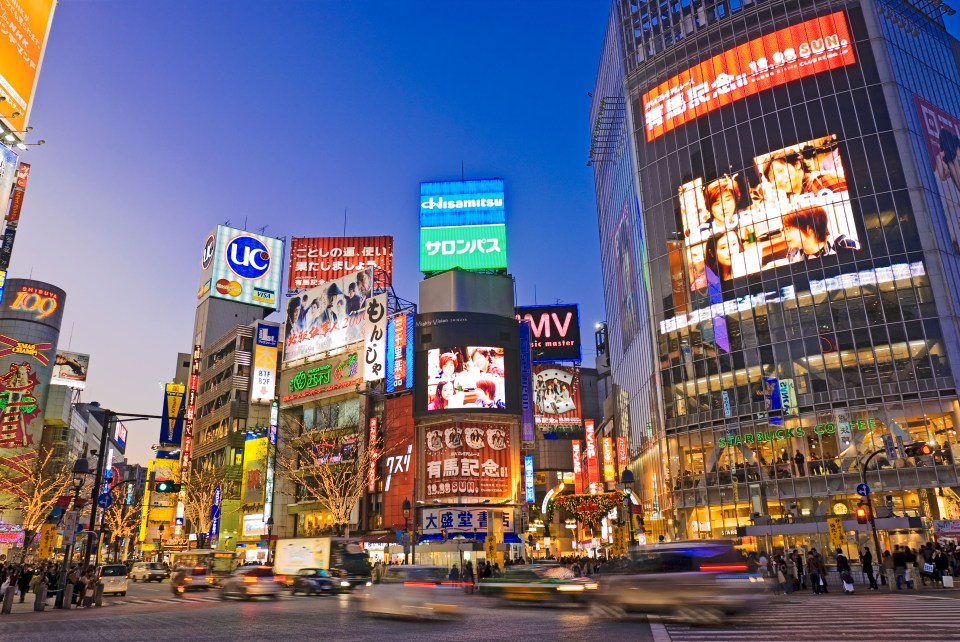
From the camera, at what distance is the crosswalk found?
12422mm

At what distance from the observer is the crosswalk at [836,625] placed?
489 inches

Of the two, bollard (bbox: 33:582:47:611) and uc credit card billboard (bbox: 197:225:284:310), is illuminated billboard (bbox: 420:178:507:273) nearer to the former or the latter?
uc credit card billboard (bbox: 197:225:284:310)

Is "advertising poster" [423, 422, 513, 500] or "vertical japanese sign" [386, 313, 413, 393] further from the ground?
"vertical japanese sign" [386, 313, 413, 393]

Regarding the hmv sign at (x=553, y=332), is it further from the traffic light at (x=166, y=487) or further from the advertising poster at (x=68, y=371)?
the advertising poster at (x=68, y=371)

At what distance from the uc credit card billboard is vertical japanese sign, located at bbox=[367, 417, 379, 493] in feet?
152

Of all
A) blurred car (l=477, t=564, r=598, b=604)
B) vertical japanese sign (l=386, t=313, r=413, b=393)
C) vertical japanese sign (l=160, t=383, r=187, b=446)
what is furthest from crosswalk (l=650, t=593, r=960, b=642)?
vertical japanese sign (l=160, t=383, r=187, b=446)

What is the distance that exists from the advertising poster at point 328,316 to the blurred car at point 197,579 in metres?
33.4

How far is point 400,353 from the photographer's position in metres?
69.3

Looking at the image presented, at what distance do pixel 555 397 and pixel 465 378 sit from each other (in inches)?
1488

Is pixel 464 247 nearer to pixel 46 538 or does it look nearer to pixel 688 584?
pixel 46 538

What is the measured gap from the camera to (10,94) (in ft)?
84.0

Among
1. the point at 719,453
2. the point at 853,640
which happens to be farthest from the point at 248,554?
the point at 853,640

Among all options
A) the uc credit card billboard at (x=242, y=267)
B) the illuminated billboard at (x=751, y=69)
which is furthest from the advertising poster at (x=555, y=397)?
the uc credit card billboard at (x=242, y=267)

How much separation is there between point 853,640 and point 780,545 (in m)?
45.1
